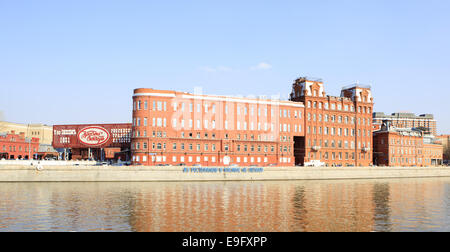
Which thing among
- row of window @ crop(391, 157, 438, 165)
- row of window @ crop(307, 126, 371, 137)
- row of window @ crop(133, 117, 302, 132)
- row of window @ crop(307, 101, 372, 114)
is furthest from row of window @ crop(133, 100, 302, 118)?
row of window @ crop(391, 157, 438, 165)

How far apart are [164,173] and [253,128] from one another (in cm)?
3485

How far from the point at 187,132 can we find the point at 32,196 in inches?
2227

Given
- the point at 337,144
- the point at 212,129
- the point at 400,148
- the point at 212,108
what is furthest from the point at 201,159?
the point at 400,148

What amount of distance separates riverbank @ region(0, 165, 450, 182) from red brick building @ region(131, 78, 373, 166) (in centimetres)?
1324

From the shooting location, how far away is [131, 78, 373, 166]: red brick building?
355 feet

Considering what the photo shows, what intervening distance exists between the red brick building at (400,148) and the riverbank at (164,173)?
30393 millimetres

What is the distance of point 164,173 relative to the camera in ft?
311

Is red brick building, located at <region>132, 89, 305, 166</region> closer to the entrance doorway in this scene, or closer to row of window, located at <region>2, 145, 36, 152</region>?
the entrance doorway

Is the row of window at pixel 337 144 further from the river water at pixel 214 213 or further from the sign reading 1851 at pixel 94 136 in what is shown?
the river water at pixel 214 213

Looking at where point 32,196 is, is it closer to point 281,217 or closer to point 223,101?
point 281,217

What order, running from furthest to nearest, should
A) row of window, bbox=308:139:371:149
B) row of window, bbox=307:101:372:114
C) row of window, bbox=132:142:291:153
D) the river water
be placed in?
row of window, bbox=307:101:372:114 < row of window, bbox=308:139:371:149 < row of window, bbox=132:142:291:153 < the river water

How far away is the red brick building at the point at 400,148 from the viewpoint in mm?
148000

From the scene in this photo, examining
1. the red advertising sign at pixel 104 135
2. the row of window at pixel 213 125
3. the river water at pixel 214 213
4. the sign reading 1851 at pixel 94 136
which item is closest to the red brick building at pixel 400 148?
the row of window at pixel 213 125

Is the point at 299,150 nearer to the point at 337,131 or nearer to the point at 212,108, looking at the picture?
the point at 337,131
